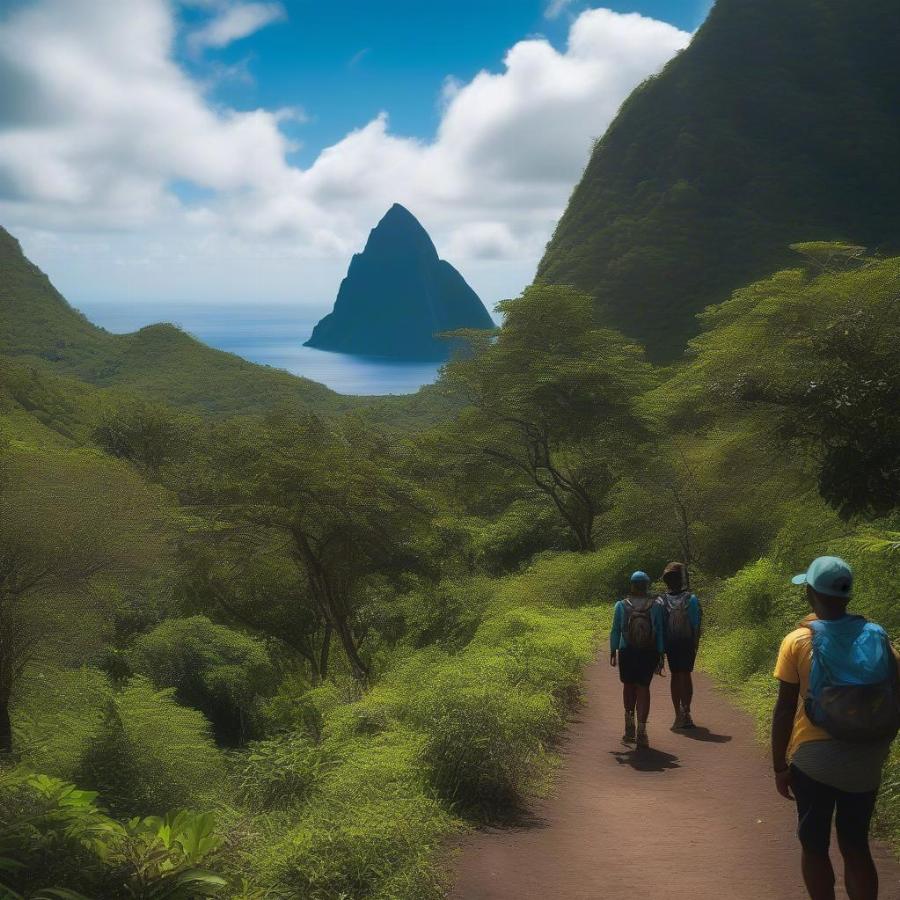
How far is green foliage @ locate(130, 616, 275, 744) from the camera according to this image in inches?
703

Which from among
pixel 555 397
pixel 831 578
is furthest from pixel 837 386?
pixel 555 397

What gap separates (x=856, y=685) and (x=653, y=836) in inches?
86.3

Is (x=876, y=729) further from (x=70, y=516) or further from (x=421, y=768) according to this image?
(x=70, y=516)

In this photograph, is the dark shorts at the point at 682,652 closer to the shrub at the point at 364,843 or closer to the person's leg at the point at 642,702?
the person's leg at the point at 642,702

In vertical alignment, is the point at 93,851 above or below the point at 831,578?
below

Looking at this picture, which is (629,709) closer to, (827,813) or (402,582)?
(827,813)

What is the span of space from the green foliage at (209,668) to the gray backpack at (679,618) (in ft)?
41.2

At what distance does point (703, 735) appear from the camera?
739cm

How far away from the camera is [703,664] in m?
10.9

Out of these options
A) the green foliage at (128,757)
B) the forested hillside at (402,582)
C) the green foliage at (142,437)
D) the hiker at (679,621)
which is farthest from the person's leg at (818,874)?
the green foliage at (142,437)

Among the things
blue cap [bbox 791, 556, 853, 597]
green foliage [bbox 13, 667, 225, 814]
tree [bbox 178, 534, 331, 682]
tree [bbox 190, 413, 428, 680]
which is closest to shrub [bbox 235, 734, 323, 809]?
green foliage [bbox 13, 667, 225, 814]

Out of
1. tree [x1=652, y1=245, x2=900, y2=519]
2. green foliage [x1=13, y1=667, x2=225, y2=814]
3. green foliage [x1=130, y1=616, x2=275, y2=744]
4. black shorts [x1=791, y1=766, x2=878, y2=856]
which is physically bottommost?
green foliage [x1=130, y1=616, x2=275, y2=744]

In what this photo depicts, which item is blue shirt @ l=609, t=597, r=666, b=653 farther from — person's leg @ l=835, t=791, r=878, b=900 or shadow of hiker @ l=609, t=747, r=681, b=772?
person's leg @ l=835, t=791, r=878, b=900

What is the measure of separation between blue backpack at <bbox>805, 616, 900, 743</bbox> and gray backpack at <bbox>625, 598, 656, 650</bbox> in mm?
3691
